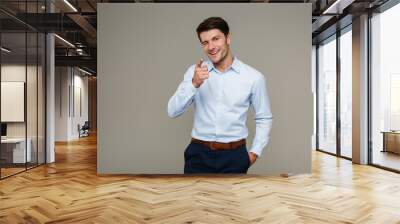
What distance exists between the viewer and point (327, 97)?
37.9ft

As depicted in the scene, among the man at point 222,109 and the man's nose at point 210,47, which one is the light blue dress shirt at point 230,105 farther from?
the man's nose at point 210,47

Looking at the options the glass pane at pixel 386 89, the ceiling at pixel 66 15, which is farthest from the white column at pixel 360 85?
the ceiling at pixel 66 15

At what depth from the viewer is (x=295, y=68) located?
6930 millimetres

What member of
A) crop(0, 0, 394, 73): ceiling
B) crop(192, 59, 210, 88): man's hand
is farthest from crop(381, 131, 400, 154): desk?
crop(192, 59, 210, 88): man's hand

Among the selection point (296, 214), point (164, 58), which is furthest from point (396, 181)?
point (164, 58)

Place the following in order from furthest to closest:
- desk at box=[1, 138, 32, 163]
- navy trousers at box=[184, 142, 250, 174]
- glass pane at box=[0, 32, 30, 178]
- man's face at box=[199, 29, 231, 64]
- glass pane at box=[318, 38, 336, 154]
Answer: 1. glass pane at box=[318, 38, 336, 154]
2. desk at box=[1, 138, 32, 163]
3. glass pane at box=[0, 32, 30, 178]
4. navy trousers at box=[184, 142, 250, 174]
5. man's face at box=[199, 29, 231, 64]

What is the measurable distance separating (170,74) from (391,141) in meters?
4.53

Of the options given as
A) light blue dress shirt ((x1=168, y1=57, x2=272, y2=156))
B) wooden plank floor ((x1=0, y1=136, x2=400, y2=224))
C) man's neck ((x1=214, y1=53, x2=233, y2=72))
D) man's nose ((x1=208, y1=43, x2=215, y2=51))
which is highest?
man's nose ((x1=208, y1=43, x2=215, y2=51))

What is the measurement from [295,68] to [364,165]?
320cm

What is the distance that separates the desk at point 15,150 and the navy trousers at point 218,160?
4528 mm

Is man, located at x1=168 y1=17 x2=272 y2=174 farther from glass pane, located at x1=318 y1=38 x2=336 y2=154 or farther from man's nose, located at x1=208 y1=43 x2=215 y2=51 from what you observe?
glass pane, located at x1=318 y1=38 x2=336 y2=154

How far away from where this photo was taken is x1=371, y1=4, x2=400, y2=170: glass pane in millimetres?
7969

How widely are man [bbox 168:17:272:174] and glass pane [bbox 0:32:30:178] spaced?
435 centimetres

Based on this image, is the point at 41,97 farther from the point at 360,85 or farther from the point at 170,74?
the point at 360,85
